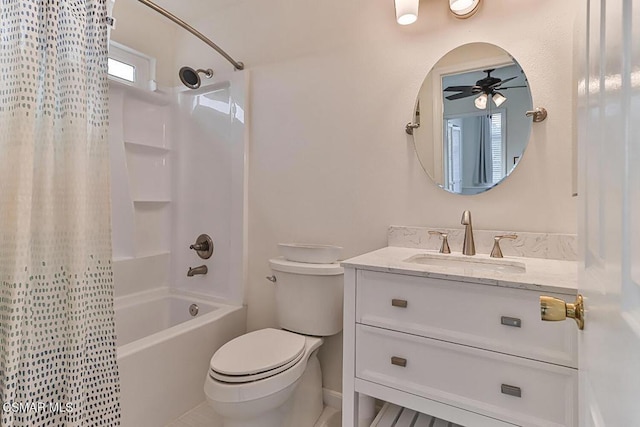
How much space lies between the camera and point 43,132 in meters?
1.04

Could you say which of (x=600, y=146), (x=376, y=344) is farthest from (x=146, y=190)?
(x=600, y=146)

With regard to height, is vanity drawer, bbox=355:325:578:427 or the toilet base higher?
vanity drawer, bbox=355:325:578:427

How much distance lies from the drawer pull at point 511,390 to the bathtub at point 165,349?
150 cm

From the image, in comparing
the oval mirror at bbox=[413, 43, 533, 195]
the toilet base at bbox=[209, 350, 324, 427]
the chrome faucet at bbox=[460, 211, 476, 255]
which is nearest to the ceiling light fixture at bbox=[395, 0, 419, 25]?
the oval mirror at bbox=[413, 43, 533, 195]

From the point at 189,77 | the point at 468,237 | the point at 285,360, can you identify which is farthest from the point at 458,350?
the point at 189,77

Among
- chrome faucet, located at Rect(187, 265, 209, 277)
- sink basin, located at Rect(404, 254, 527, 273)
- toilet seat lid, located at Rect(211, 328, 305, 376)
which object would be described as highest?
sink basin, located at Rect(404, 254, 527, 273)

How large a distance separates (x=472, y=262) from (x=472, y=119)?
2.18ft

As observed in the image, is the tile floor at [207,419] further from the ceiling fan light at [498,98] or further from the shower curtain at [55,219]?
the ceiling fan light at [498,98]

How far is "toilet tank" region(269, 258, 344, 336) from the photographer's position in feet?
5.47

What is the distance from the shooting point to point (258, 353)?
1.48m

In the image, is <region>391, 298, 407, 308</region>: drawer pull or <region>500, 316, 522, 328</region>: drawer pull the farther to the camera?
<region>391, 298, 407, 308</region>: drawer pull

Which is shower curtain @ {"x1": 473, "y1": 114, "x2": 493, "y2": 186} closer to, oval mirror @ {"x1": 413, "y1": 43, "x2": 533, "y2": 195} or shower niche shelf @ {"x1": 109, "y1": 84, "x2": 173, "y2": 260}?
oval mirror @ {"x1": 413, "y1": 43, "x2": 533, "y2": 195}

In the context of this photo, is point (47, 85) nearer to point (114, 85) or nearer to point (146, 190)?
point (114, 85)

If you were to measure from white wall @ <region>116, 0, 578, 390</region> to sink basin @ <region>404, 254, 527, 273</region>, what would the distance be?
0.64 ft
